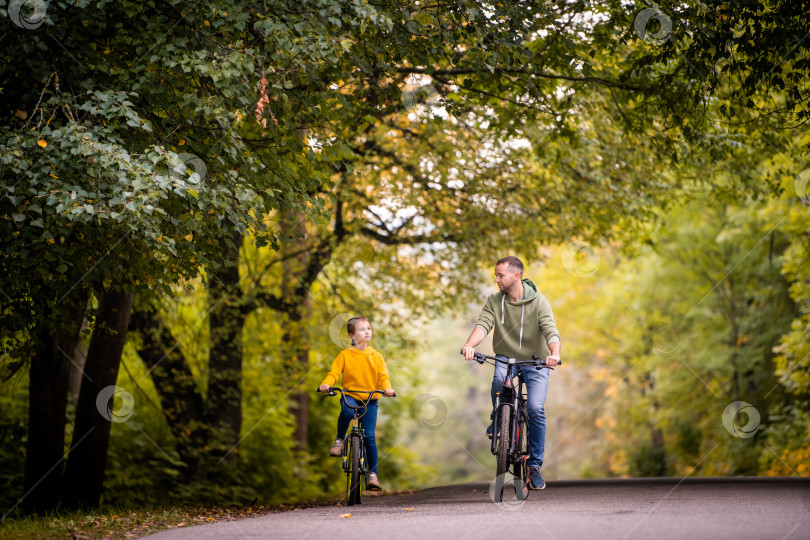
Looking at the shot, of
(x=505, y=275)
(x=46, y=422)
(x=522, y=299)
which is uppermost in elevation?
(x=505, y=275)

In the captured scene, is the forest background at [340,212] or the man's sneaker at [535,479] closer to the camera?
the forest background at [340,212]

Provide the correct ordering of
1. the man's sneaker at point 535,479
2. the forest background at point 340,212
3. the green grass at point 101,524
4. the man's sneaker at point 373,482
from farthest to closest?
the man's sneaker at point 373,482
the man's sneaker at point 535,479
the forest background at point 340,212
the green grass at point 101,524

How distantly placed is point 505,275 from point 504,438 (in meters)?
1.49

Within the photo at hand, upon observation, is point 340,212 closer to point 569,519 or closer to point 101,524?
point 101,524

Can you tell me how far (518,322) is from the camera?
8641 millimetres

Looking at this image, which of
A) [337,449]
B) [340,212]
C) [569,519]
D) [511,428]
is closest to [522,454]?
[511,428]

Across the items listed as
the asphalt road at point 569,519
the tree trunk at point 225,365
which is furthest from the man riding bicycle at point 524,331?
the tree trunk at point 225,365

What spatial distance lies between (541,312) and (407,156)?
832 centimetres

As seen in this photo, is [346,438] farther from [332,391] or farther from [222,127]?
[222,127]

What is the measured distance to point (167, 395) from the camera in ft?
50.2

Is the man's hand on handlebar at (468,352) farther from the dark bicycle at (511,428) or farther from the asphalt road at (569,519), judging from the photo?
the asphalt road at (569,519)

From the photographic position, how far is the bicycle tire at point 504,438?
25.8ft

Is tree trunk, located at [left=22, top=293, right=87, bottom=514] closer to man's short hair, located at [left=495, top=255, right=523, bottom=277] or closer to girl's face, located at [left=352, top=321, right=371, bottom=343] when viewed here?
girl's face, located at [left=352, top=321, right=371, bottom=343]

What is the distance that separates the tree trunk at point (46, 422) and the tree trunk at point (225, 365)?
3.78 m
